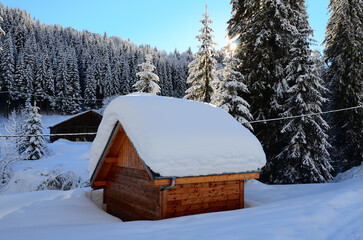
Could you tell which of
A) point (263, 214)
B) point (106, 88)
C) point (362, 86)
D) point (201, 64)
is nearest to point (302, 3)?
point (362, 86)

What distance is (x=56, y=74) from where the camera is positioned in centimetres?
6881

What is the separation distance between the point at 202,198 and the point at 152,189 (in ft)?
5.18

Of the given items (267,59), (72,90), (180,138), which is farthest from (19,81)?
(180,138)

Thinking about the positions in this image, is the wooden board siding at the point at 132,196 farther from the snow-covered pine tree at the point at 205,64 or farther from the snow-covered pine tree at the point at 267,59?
the snow-covered pine tree at the point at 205,64

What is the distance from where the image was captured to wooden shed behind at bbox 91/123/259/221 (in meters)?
7.44

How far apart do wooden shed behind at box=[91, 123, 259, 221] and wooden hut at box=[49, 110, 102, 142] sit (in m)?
41.1

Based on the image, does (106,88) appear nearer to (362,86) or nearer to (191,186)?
(362,86)

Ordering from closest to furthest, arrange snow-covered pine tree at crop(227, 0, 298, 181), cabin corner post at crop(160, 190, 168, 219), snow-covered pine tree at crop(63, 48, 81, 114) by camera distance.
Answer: cabin corner post at crop(160, 190, 168, 219)
snow-covered pine tree at crop(227, 0, 298, 181)
snow-covered pine tree at crop(63, 48, 81, 114)

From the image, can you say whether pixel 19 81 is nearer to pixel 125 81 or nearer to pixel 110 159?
pixel 125 81

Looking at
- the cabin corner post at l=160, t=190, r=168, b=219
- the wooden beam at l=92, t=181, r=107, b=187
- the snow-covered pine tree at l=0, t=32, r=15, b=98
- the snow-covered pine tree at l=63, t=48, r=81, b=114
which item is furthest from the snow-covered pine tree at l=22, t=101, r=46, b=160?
the snow-covered pine tree at l=0, t=32, r=15, b=98

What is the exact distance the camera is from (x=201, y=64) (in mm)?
22609

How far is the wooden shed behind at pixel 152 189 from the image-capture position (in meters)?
7.44

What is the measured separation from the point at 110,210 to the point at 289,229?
310 inches

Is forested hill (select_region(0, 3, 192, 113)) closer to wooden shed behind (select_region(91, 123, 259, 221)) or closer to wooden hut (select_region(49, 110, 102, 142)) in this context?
wooden hut (select_region(49, 110, 102, 142))
